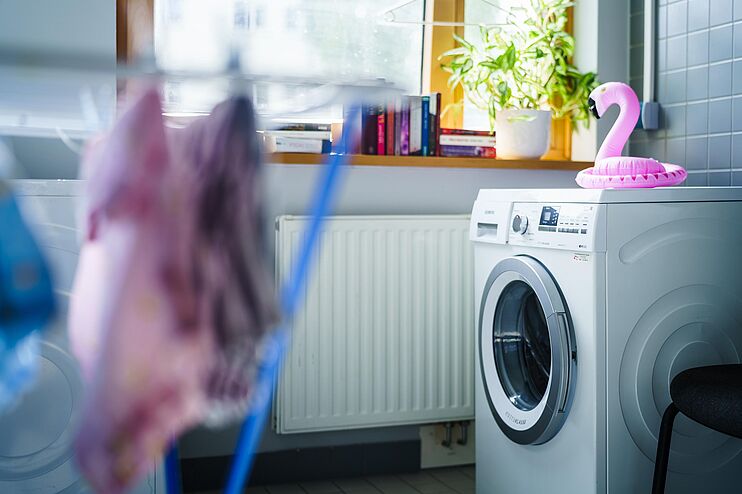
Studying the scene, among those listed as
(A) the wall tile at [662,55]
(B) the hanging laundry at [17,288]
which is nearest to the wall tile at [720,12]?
(A) the wall tile at [662,55]

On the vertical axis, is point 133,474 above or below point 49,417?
above

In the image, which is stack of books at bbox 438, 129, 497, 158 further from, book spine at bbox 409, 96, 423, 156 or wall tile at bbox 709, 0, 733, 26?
wall tile at bbox 709, 0, 733, 26

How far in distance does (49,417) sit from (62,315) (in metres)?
0.27

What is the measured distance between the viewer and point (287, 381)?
99.7 inches

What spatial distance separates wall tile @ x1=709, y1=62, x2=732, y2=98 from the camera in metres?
2.48

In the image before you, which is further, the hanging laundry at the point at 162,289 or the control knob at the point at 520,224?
the control knob at the point at 520,224

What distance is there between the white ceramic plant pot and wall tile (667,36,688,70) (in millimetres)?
430

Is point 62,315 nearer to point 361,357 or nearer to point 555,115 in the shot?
point 361,357

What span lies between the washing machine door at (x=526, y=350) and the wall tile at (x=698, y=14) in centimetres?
110

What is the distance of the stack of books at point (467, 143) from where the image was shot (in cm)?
279

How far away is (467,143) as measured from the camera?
283 centimetres

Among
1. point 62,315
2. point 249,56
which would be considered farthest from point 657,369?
point 249,56

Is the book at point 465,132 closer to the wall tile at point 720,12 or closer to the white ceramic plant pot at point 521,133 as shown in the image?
the white ceramic plant pot at point 521,133

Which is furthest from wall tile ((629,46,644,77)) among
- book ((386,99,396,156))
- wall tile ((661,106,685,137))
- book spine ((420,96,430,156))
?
book ((386,99,396,156))
